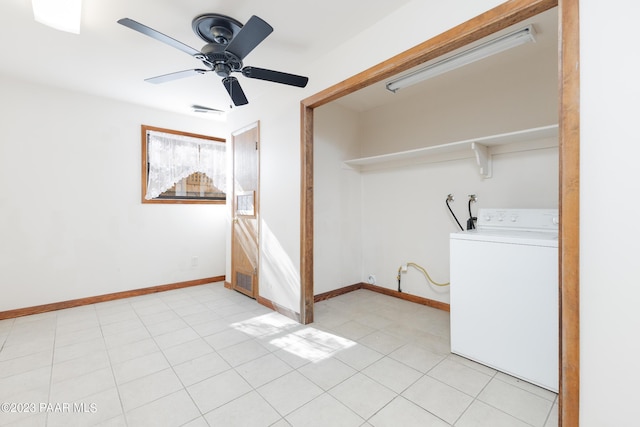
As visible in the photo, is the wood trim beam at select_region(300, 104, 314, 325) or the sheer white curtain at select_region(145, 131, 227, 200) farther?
the sheer white curtain at select_region(145, 131, 227, 200)

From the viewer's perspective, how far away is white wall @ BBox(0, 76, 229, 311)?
304cm

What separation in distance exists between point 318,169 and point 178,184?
2.15 meters

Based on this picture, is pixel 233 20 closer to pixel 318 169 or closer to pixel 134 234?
pixel 318 169

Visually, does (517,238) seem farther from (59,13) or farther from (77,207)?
(77,207)

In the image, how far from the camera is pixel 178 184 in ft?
13.7

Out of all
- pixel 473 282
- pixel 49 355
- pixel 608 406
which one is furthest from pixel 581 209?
pixel 49 355

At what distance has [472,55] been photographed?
89.0 inches

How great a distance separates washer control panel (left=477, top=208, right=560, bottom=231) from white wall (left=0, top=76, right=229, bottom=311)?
12.8 ft

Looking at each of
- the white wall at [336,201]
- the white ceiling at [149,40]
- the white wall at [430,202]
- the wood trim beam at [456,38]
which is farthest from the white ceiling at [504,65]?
the white ceiling at [149,40]

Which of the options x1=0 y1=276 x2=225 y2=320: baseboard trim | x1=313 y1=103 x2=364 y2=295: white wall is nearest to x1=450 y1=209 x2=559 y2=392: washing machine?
x1=313 y1=103 x2=364 y2=295: white wall

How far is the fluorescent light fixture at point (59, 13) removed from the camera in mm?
1896

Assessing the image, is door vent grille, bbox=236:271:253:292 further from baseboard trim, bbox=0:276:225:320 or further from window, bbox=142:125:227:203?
window, bbox=142:125:227:203

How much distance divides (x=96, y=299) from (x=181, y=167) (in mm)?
1998

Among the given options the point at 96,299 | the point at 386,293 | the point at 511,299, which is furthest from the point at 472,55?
the point at 96,299
